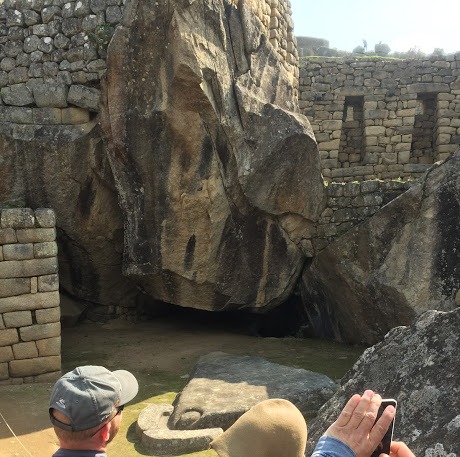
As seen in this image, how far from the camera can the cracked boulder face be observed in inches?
322

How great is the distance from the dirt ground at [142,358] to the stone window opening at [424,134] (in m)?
6.34

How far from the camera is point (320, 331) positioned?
32.1 feet

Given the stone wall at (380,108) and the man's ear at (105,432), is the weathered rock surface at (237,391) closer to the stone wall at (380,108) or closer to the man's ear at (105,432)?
the man's ear at (105,432)


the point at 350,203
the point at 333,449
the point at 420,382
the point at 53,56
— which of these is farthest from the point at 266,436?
the point at 53,56

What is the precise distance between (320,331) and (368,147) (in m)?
5.23

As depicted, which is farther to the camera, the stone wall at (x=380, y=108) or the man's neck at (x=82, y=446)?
the stone wall at (x=380, y=108)

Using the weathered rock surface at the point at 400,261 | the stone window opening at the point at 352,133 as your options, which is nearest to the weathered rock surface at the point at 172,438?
the weathered rock surface at the point at 400,261

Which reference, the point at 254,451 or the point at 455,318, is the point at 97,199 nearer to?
the point at 455,318

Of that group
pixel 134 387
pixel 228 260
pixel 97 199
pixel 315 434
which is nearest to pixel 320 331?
pixel 228 260

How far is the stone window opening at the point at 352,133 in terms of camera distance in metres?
13.6

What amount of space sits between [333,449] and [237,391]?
4480 millimetres

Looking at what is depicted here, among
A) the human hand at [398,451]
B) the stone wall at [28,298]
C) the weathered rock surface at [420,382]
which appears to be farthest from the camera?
the stone wall at [28,298]

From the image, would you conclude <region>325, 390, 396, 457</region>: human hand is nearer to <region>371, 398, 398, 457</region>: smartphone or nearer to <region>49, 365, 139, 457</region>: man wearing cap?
<region>371, 398, 398, 457</region>: smartphone

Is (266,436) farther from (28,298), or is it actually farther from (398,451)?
(28,298)
